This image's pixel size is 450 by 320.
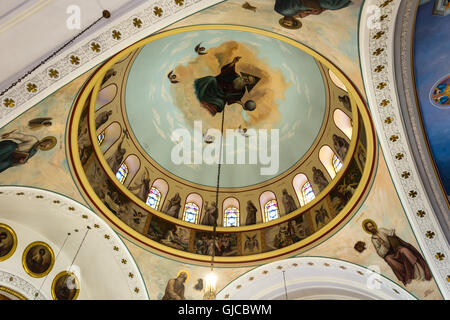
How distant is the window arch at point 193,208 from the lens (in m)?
13.5

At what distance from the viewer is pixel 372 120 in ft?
29.6

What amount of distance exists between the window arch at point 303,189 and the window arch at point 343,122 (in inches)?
95.3

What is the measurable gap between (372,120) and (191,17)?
16.6ft

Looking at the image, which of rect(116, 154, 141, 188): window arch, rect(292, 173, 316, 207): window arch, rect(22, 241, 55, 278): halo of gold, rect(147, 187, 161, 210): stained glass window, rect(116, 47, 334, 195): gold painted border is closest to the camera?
rect(22, 241, 55, 278): halo of gold

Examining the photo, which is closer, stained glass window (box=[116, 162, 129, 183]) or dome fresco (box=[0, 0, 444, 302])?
dome fresco (box=[0, 0, 444, 302])

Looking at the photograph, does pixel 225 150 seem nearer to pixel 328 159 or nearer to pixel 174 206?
pixel 174 206

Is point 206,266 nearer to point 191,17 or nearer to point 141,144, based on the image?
point 141,144

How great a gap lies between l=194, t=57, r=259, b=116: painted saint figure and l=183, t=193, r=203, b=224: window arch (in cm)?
338

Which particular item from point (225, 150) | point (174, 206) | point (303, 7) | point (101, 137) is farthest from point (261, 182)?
point (303, 7)

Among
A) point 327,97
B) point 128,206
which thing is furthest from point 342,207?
point 128,206

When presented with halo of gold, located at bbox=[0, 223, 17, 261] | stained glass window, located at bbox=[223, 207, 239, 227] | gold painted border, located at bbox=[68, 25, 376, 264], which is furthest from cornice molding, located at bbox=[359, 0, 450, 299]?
halo of gold, located at bbox=[0, 223, 17, 261]

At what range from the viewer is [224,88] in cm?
1338

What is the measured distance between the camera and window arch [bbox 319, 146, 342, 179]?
40.2 ft

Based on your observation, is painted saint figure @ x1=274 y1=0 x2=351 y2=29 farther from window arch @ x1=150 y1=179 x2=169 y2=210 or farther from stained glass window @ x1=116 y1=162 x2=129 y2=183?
window arch @ x1=150 y1=179 x2=169 y2=210
